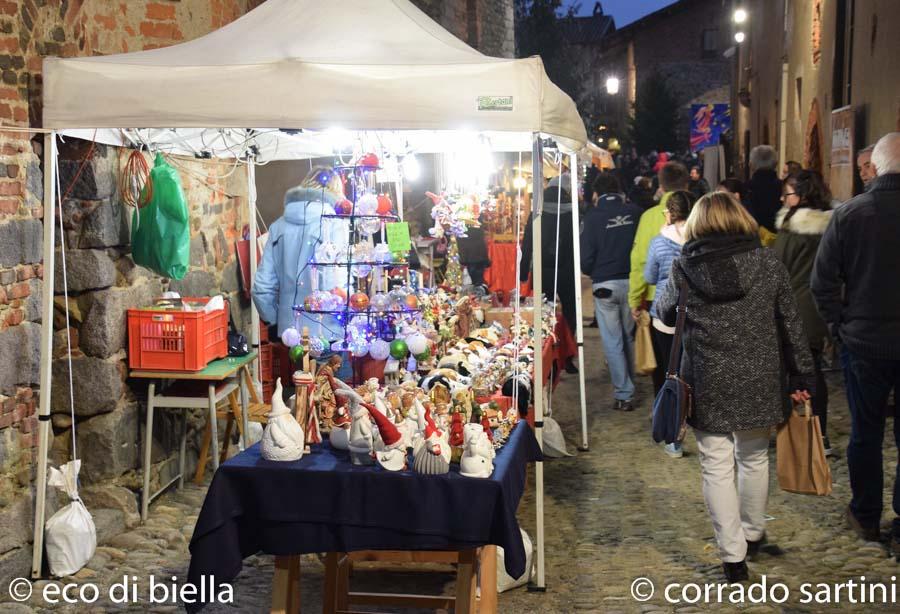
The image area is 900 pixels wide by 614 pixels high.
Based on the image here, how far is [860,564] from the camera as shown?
494cm

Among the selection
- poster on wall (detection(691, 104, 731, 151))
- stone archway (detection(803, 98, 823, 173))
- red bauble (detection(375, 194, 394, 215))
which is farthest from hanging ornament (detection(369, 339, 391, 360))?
poster on wall (detection(691, 104, 731, 151))

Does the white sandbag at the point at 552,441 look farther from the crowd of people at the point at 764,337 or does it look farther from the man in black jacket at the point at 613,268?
the crowd of people at the point at 764,337

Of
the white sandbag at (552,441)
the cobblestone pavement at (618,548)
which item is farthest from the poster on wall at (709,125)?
the cobblestone pavement at (618,548)

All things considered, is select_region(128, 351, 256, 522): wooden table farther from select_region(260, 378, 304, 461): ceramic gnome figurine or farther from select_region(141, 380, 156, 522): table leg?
select_region(260, 378, 304, 461): ceramic gnome figurine

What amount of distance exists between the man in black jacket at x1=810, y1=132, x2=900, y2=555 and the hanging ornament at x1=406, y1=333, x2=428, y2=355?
199 centimetres

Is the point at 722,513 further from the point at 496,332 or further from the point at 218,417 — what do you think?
the point at 218,417

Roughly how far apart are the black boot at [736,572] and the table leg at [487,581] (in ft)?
4.39

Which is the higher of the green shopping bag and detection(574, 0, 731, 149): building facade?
detection(574, 0, 731, 149): building facade

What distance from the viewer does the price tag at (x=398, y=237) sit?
5.65 m

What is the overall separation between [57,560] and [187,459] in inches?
65.8

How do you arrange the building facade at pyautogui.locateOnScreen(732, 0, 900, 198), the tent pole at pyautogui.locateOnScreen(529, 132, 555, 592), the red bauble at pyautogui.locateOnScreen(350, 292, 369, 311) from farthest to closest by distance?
the building facade at pyautogui.locateOnScreen(732, 0, 900, 198)
the red bauble at pyautogui.locateOnScreen(350, 292, 369, 311)
the tent pole at pyautogui.locateOnScreen(529, 132, 555, 592)

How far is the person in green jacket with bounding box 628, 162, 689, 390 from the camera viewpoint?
7375 millimetres

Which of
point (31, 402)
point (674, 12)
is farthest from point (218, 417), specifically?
point (674, 12)

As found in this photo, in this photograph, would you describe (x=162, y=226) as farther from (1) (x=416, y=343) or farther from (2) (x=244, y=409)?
(1) (x=416, y=343)
